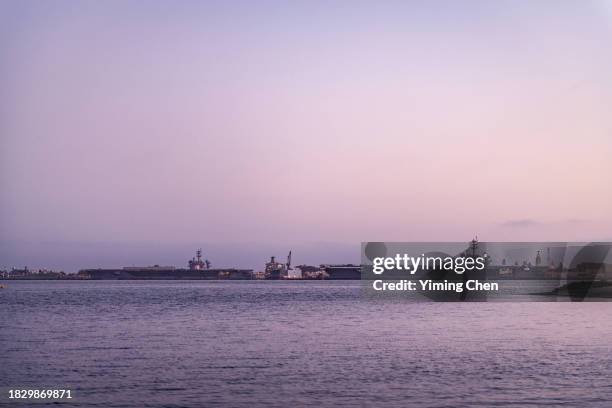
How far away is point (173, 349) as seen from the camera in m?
48.5

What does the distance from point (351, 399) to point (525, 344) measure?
2401cm

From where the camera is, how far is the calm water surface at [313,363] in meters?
31.5

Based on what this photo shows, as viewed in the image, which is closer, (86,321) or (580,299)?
(86,321)

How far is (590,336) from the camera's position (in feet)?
187

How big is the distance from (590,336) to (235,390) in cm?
3366

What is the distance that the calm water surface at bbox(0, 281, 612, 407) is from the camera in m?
31.5

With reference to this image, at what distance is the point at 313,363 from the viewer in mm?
41406

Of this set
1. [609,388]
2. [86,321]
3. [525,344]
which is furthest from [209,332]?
[609,388]

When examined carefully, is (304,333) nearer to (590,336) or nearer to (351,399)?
(590,336)

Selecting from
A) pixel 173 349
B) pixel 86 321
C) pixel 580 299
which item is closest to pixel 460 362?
pixel 173 349

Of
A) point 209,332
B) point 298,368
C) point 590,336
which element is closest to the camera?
point 298,368

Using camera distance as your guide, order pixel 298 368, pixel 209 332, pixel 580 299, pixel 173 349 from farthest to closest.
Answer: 1. pixel 580 299
2. pixel 209 332
3. pixel 173 349
4. pixel 298 368

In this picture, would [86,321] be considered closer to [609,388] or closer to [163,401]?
[163,401]

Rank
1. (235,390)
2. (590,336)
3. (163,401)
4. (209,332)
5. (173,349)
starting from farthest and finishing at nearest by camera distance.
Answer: (209,332) < (590,336) < (173,349) < (235,390) < (163,401)
